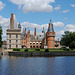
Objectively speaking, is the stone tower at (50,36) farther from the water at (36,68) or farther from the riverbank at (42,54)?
the water at (36,68)

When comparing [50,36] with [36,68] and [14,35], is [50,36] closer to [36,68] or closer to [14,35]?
[14,35]

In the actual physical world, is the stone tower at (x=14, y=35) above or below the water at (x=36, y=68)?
above

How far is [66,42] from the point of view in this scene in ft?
281

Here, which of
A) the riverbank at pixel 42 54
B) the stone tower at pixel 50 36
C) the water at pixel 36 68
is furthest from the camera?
the stone tower at pixel 50 36

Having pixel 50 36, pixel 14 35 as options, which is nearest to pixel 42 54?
pixel 14 35

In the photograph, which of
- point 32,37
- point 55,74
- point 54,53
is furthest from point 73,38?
point 55,74

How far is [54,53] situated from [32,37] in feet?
173

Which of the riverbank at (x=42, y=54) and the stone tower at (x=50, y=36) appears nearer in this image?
the riverbank at (x=42, y=54)

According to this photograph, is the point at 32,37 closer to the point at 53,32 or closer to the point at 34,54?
the point at 53,32

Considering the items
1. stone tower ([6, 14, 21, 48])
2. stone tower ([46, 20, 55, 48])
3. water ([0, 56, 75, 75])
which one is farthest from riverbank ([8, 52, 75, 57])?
stone tower ([46, 20, 55, 48])

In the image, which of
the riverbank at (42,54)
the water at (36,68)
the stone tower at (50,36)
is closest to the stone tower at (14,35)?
the stone tower at (50,36)

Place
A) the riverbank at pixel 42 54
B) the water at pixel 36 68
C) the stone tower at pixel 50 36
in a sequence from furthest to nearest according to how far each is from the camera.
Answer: the stone tower at pixel 50 36 → the riverbank at pixel 42 54 → the water at pixel 36 68

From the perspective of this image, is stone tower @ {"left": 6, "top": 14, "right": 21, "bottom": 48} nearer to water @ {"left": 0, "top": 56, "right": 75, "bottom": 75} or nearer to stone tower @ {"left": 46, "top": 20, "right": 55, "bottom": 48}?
stone tower @ {"left": 46, "top": 20, "right": 55, "bottom": 48}

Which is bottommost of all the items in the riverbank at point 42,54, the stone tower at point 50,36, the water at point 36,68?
the water at point 36,68
